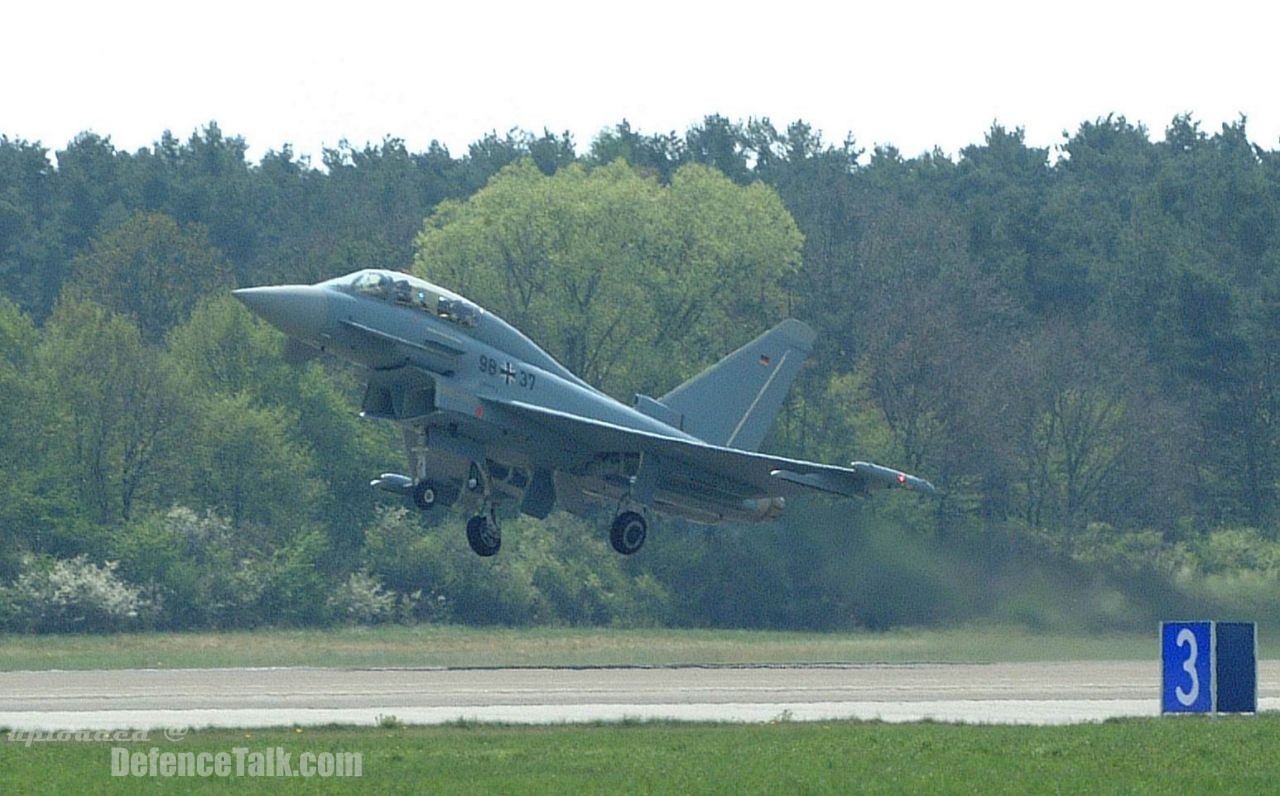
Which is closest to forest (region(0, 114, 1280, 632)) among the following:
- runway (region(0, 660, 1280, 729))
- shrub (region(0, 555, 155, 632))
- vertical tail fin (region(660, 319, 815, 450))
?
shrub (region(0, 555, 155, 632))

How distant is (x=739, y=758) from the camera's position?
67.4 ft

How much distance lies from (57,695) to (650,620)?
24.3m

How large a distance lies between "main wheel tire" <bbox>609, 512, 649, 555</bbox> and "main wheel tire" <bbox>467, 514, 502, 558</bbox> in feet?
6.10

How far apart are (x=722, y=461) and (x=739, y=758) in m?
13.0

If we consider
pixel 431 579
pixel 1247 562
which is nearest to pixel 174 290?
pixel 431 579

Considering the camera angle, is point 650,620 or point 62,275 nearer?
point 650,620

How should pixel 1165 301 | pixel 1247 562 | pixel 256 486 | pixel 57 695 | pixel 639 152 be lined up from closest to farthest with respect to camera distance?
pixel 57 695, pixel 1247 562, pixel 256 486, pixel 1165 301, pixel 639 152

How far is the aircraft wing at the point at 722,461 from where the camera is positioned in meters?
32.2

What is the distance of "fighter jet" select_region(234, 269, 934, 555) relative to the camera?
30.9 metres

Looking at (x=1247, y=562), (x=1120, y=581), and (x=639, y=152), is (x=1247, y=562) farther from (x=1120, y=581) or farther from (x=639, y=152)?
(x=639, y=152)

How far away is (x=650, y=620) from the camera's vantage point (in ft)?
167

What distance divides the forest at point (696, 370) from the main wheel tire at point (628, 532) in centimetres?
854

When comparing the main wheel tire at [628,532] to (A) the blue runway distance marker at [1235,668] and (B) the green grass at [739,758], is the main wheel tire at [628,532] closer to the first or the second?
(B) the green grass at [739,758]

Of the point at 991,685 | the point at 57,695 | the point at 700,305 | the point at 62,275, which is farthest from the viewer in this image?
the point at 62,275
